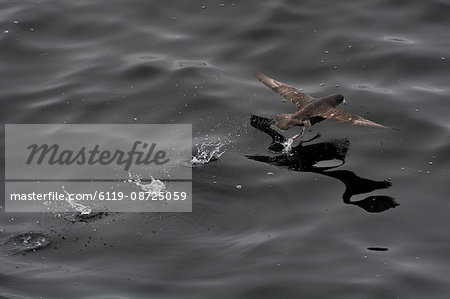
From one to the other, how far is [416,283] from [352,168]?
2.70m

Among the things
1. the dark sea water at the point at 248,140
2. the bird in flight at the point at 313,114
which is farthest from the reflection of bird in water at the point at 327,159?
the bird in flight at the point at 313,114

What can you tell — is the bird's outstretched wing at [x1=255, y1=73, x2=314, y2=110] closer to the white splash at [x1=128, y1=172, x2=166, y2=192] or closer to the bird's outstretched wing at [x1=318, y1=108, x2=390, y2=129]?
the bird's outstretched wing at [x1=318, y1=108, x2=390, y2=129]

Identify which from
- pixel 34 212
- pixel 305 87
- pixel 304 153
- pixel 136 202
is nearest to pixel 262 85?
pixel 305 87

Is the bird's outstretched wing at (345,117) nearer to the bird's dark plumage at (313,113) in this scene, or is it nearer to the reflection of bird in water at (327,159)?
the bird's dark plumage at (313,113)

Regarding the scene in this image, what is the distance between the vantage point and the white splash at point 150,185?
1273cm

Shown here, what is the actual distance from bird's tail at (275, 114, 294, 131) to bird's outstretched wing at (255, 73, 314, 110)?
1.45ft

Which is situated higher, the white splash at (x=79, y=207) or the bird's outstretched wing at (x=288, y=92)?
the bird's outstretched wing at (x=288, y=92)

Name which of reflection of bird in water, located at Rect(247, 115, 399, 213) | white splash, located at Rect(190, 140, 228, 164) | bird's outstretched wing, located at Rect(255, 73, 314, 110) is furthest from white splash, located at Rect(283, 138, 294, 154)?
white splash, located at Rect(190, 140, 228, 164)

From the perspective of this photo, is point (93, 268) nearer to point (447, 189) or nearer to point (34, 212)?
point (34, 212)

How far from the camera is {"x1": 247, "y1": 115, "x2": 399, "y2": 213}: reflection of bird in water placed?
12367 mm

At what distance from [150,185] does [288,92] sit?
9.88 ft

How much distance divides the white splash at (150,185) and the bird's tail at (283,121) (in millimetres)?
2052

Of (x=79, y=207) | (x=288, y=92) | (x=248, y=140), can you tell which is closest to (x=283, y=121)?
(x=248, y=140)

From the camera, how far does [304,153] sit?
13531 millimetres
